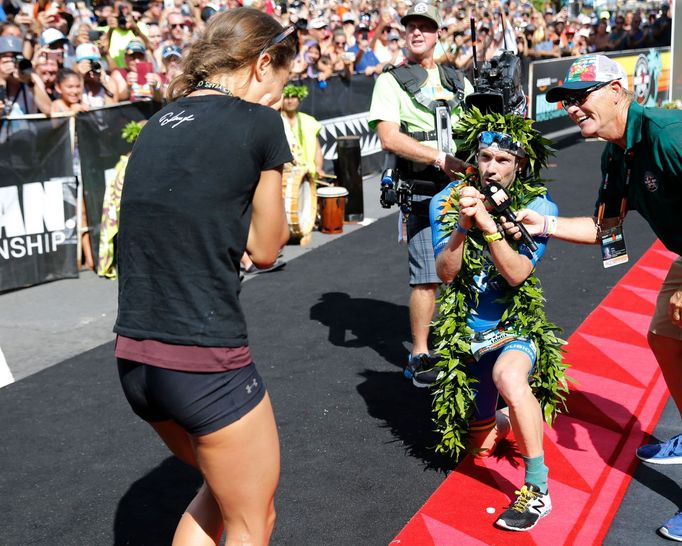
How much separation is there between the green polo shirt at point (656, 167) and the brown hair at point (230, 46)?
1.72 meters

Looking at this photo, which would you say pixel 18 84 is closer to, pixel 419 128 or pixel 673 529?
pixel 419 128

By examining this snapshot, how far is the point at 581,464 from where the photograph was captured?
4.30 m

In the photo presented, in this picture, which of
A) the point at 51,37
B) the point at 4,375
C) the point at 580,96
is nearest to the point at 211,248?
the point at 580,96

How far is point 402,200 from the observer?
213 inches

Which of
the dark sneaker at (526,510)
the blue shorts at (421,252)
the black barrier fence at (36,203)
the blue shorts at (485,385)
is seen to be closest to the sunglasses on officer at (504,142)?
the blue shorts at (485,385)

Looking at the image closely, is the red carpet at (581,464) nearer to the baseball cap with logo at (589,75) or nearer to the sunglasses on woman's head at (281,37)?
the baseball cap with logo at (589,75)

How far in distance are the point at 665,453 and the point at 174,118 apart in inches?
122

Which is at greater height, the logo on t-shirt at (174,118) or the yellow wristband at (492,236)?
the logo on t-shirt at (174,118)

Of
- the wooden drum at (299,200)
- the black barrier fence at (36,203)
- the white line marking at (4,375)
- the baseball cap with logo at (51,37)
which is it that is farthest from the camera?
the baseball cap with logo at (51,37)

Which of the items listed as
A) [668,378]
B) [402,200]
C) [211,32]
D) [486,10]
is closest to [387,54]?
[486,10]

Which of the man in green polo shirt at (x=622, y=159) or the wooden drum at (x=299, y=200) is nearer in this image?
the man in green polo shirt at (x=622, y=159)

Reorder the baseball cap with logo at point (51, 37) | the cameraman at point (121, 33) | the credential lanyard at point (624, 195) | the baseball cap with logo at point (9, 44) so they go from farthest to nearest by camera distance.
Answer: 1. the cameraman at point (121, 33)
2. the baseball cap with logo at point (51, 37)
3. the baseball cap with logo at point (9, 44)
4. the credential lanyard at point (624, 195)

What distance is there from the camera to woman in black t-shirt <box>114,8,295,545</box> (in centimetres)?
232

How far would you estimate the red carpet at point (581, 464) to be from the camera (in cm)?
371
